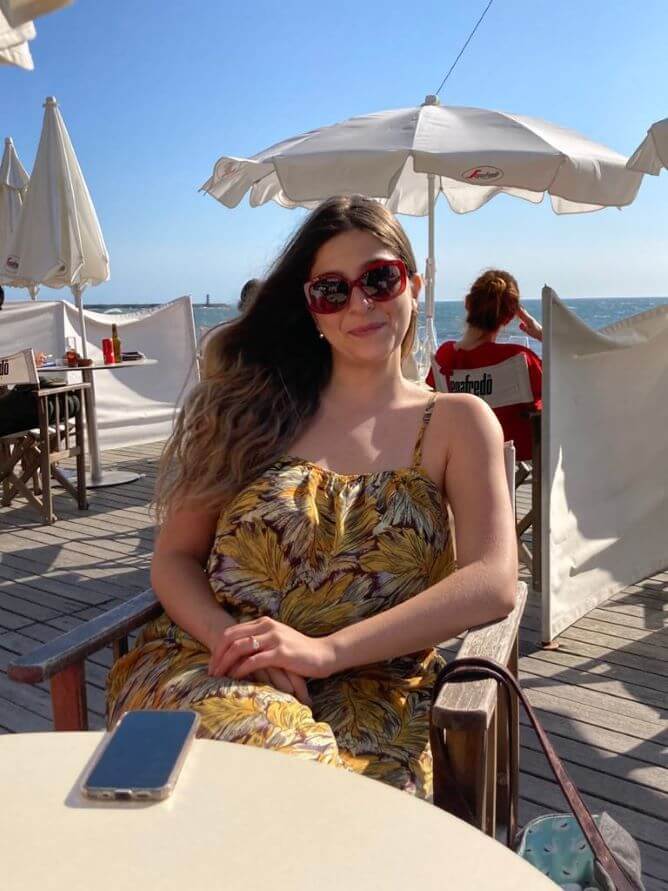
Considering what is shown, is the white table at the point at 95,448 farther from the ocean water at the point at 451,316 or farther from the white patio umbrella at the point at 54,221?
the ocean water at the point at 451,316

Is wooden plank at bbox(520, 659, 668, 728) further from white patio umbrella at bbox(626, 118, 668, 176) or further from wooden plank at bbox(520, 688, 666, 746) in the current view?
white patio umbrella at bbox(626, 118, 668, 176)

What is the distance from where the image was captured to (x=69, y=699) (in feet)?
4.98

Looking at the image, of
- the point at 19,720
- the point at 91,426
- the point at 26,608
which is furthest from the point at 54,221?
the point at 19,720

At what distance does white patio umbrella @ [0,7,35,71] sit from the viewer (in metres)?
2.29

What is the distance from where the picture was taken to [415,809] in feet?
2.71

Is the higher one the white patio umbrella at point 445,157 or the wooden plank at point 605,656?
the white patio umbrella at point 445,157

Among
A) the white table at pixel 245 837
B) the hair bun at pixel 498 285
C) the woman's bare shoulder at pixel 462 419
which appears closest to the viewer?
the white table at pixel 245 837

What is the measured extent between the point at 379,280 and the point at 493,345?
8.25 feet

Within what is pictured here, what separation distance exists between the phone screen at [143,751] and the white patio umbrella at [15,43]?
1.98 metres

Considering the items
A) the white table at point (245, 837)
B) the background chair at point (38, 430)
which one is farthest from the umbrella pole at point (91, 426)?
the white table at point (245, 837)

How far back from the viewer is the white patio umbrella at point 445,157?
15.5 ft

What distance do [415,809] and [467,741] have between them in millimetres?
451

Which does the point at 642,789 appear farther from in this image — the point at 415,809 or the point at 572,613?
the point at 415,809

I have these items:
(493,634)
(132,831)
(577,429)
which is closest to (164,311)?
(577,429)
